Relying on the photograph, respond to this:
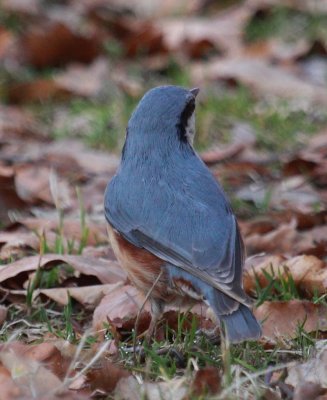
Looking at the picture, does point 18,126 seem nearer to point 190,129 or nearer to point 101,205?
point 101,205

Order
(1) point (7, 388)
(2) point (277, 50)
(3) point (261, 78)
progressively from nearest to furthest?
(1) point (7, 388)
(3) point (261, 78)
(2) point (277, 50)

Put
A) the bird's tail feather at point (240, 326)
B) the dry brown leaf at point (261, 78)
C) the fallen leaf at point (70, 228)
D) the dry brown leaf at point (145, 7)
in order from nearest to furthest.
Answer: the bird's tail feather at point (240, 326)
the fallen leaf at point (70, 228)
the dry brown leaf at point (261, 78)
the dry brown leaf at point (145, 7)

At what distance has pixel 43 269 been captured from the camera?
502 centimetres

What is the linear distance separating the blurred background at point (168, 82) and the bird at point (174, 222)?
1.21m

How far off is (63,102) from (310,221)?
344cm

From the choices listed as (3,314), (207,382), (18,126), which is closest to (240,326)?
(207,382)

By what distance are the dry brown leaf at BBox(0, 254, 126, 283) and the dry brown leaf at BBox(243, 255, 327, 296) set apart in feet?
2.19

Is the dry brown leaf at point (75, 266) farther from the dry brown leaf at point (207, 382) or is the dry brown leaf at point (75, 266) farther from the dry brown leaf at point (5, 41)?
the dry brown leaf at point (5, 41)

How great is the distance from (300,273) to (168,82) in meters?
4.34

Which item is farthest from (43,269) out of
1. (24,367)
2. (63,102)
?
(63,102)

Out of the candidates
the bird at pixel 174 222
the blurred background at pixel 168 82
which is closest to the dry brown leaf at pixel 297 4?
the blurred background at pixel 168 82

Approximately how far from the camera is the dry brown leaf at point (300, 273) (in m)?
4.80

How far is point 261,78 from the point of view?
338 inches

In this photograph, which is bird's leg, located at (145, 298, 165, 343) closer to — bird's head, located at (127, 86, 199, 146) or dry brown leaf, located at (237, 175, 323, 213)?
bird's head, located at (127, 86, 199, 146)
